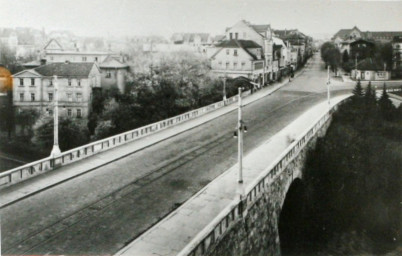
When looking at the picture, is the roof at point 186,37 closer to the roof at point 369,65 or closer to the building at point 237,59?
the building at point 237,59

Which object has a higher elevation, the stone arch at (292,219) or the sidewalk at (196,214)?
the sidewalk at (196,214)

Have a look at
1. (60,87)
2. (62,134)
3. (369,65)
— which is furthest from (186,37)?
(369,65)

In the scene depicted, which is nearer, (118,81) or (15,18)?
(15,18)

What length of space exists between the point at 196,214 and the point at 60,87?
32.8m

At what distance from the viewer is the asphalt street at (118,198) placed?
39.4ft

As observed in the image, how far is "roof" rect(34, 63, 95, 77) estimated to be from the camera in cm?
4022

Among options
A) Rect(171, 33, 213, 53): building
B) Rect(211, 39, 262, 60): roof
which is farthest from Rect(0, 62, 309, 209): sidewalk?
Rect(211, 39, 262, 60): roof

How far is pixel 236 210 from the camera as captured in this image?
13695 mm

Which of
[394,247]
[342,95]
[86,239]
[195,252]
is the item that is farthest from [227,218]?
[342,95]

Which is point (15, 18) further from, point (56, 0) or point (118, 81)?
point (118, 81)

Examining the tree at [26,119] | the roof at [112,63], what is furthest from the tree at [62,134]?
the roof at [112,63]

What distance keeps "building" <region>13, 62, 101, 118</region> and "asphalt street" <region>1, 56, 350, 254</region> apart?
19.2m

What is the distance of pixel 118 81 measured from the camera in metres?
50.2

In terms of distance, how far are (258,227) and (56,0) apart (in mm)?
11068
